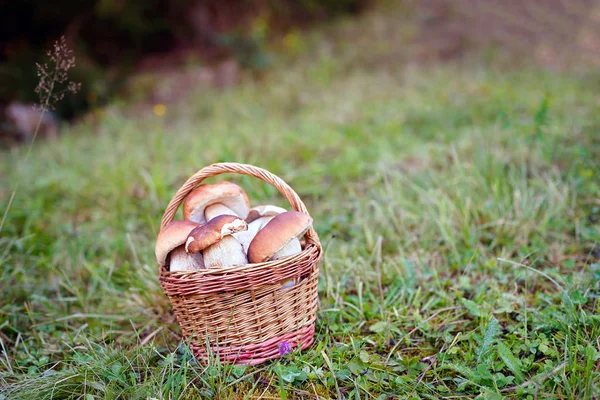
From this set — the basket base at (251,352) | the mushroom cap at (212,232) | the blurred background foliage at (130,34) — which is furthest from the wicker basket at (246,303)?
the blurred background foliage at (130,34)

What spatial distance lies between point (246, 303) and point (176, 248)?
38 cm

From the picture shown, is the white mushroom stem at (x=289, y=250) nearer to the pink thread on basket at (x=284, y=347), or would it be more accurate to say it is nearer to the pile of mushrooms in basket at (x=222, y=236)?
the pile of mushrooms in basket at (x=222, y=236)

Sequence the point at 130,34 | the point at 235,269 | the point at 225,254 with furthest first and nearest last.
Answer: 1. the point at 130,34
2. the point at 225,254
3. the point at 235,269

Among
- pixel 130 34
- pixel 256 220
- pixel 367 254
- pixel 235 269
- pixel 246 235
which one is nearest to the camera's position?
pixel 235 269

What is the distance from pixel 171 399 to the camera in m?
1.55

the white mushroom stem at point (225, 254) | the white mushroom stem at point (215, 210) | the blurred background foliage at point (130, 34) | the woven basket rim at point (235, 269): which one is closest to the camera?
the woven basket rim at point (235, 269)

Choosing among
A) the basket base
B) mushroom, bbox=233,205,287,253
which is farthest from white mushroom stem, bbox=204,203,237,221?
the basket base

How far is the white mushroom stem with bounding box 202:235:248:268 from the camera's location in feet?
5.32

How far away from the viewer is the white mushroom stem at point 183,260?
5.47 ft

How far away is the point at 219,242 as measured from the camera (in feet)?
5.35

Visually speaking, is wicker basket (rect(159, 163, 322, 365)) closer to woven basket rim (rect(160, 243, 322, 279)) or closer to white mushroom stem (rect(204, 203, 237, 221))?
woven basket rim (rect(160, 243, 322, 279))

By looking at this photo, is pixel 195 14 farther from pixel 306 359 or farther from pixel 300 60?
pixel 306 359

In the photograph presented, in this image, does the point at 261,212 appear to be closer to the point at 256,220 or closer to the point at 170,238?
the point at 256,220

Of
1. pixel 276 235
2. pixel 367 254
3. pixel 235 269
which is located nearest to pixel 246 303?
pixel 235 269
